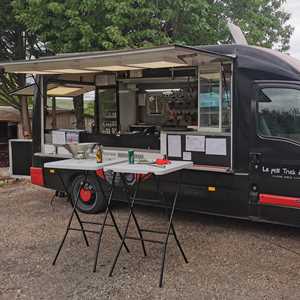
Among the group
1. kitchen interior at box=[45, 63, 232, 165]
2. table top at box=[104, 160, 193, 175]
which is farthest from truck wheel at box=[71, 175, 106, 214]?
table top at box=[104, 160, 193, 175]

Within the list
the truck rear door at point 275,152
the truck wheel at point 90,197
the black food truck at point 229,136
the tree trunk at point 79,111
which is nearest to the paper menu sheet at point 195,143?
the black food truck at point 229,136

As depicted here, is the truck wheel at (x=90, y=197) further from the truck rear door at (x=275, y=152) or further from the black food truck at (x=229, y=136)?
the truck rear door at (x=275, y=152)

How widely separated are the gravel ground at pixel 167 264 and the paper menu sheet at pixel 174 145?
0.99 m

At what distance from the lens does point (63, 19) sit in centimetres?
938

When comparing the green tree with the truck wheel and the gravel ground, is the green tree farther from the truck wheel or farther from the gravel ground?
the gravel ground

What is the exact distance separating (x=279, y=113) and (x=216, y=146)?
2.85 feet

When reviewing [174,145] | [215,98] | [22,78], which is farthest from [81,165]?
[22,78]

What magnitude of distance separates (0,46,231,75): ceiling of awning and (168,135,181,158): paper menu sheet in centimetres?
98

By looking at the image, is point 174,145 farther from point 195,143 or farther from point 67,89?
point 67,89

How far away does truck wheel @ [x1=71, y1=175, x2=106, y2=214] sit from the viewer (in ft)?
22.1

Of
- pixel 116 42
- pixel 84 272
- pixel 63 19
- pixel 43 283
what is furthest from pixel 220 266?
pixel 63 19

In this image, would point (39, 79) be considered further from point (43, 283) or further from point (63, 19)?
point (43, 283)

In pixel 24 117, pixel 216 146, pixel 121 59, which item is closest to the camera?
pixel 121 59

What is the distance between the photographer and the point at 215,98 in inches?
227
